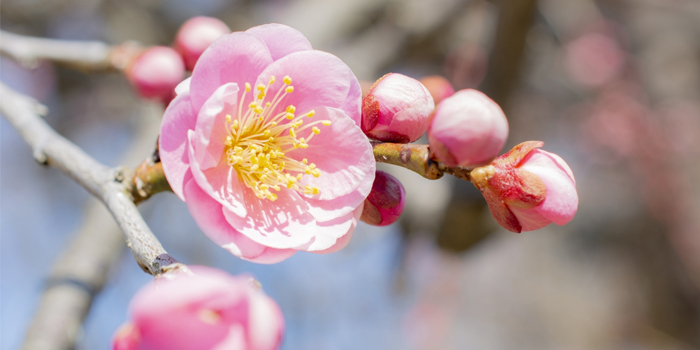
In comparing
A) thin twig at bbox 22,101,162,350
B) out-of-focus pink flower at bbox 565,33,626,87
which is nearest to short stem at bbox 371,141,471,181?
thin twig at bbox 22,101,162,350

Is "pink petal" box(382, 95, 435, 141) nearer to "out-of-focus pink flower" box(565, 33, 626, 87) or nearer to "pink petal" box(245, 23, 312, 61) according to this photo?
"pink petal" box(245, 23, 312, 61)

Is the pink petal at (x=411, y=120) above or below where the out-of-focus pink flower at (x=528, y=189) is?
above

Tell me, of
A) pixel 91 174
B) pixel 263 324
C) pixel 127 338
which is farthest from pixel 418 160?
pixel 91 174

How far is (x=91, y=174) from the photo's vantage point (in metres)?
0.78

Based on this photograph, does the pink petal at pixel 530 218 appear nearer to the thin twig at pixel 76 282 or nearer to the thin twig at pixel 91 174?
the thin twig at pixel 91 174

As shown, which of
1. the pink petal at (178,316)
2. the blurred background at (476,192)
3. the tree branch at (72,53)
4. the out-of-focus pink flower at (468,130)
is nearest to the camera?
the pink petal at (178,316)

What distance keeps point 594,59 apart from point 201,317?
5.24m

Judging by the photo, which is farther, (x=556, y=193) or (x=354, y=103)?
(x=354, y=103)

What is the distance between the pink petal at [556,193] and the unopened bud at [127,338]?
55 centimetres

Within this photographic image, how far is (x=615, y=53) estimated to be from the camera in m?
4.50

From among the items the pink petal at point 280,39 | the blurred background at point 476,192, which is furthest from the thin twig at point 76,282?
the pink petal at point 280,39

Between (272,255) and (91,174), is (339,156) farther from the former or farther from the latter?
(91,174)

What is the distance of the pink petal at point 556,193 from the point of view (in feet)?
2.03

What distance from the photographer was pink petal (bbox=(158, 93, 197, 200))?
63 cm
